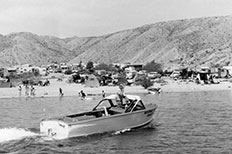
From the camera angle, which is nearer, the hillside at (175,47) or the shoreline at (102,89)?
the shoreline at (102,89)

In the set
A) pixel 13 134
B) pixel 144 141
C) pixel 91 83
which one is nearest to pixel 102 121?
pixel 144 141

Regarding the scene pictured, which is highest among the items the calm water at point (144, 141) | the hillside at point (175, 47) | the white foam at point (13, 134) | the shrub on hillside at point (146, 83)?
the hillside at point (175, 47)

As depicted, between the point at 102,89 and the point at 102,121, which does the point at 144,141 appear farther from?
the point at 102,89

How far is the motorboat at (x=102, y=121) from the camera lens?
798 inches

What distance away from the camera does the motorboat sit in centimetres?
2028

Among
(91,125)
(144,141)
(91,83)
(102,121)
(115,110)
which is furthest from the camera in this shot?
(91,83)

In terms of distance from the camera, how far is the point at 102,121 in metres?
21.7

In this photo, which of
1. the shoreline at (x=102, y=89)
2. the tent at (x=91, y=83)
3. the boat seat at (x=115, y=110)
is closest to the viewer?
the boat seat at (x=115, y=110)

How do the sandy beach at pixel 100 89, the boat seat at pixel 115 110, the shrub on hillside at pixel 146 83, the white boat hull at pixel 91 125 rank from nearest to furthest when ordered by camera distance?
1. the white boat hull at pixel 91 125
2. the boat seat at pixel 115 110
3. the sandy beach at pixel 100 89
4. the shrub on hillside at pixel 146 83

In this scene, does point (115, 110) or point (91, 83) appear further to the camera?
point (91, 83)

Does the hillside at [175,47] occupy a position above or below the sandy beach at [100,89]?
above

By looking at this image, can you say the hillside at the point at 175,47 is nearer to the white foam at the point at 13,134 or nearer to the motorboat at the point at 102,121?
the motorboat at the point at 102,121

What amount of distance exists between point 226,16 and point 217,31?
19664 mm

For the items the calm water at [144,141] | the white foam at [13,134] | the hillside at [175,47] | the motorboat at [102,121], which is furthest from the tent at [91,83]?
the hillside at [175,47]
